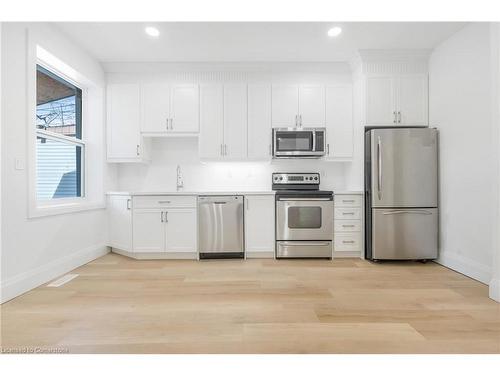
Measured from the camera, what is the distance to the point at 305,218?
375 centimetres

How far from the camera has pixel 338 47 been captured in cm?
362

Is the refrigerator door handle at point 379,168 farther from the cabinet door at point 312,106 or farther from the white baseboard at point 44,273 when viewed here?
the white baseboard at point 44,273

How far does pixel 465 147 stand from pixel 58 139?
4.41 meters

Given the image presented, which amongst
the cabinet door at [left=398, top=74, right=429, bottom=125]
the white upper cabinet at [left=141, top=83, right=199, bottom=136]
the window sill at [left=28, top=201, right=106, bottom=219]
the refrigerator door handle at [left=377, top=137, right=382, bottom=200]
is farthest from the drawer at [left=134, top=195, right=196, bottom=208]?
the cabinet door at [left=398, top=74, right=429, bottom=125]

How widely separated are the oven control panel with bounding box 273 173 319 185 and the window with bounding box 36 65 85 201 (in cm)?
262

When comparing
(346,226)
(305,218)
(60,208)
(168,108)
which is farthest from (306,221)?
(60,208)

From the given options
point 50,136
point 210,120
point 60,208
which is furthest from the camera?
point 210,120

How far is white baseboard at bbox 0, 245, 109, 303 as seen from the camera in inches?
92.3

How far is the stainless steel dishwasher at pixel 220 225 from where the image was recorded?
3730 millimetres

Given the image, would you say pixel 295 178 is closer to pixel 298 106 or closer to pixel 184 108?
pixel 298 106

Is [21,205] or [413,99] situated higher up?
[413,99]

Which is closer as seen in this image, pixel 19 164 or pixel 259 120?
pixel 19 164

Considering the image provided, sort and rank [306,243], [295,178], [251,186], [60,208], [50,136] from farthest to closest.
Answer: [251,186]
[295,178]
[306,243]
[50,136]
[60,208]

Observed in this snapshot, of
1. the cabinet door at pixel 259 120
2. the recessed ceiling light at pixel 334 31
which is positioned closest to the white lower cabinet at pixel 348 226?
the cabinet door at pixel 259 120
